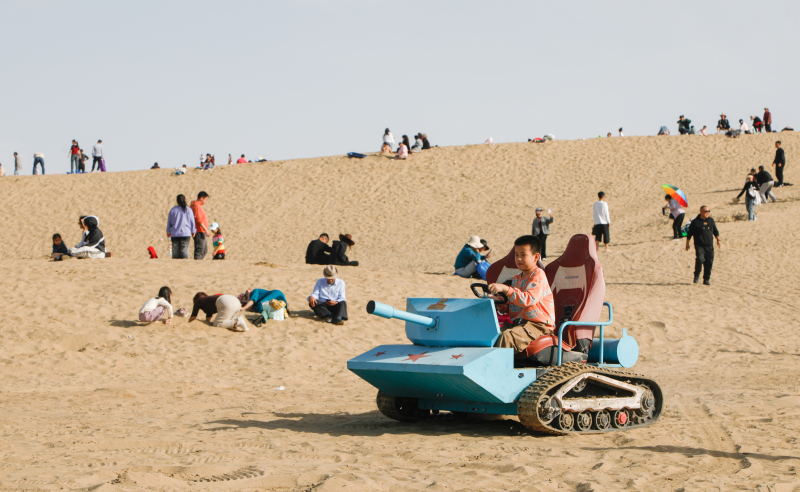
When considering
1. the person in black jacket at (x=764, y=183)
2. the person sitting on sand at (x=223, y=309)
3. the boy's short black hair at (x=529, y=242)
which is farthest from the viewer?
the person in black jacket at (x=764, y=183)

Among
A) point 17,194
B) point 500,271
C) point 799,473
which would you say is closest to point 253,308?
point 500,271

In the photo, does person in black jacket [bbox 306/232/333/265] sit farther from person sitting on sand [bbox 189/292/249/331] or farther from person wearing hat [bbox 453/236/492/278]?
person sitting on sand [bbox 189/292/249/331]

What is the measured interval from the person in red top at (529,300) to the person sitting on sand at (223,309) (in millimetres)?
7262

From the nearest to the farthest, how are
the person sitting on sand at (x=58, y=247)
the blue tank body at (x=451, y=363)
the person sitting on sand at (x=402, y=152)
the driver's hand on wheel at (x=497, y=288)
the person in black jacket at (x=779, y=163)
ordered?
1. the blue tank body at (x=451, y=363)
2. the driver's hand on wheel at (x=497, y=288)
3. the person sitting on sand at (x=58, y=247)
4. the person in black jacket at (x=779, y=163)
5. the person sitting on sand at (x=402, y=152)

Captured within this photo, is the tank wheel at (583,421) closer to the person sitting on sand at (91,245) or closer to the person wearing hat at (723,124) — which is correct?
the person sitting on sand at (91,245)

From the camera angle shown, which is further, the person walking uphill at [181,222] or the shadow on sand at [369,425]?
the person walking uphill at [181,222]

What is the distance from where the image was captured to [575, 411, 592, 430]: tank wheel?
21.9 ft

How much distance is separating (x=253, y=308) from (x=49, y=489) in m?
9.74

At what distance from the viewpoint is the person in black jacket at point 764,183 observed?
26125mm

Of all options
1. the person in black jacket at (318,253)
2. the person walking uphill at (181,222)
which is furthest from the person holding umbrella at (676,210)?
the person walking uphill at (181,222)

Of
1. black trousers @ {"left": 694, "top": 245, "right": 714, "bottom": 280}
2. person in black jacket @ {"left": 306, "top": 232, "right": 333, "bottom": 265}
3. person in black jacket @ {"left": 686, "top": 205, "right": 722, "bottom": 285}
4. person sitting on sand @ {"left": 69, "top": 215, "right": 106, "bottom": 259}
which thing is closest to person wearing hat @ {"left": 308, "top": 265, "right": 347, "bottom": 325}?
person in black jacket @ {"left": 306, "top": 232, "right": 333, "bottom": 265}

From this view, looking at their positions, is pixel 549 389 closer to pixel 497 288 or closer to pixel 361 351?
pixel 497 288

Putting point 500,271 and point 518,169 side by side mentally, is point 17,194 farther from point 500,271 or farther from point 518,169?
point 500,271

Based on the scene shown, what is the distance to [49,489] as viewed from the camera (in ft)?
13.8
